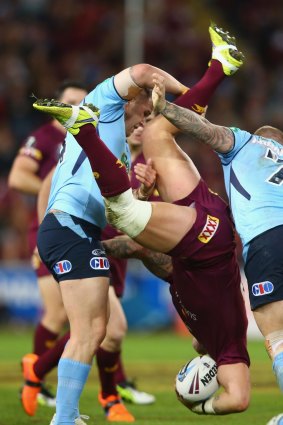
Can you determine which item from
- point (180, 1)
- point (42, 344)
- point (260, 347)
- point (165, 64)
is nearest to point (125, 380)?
point (42, 344)

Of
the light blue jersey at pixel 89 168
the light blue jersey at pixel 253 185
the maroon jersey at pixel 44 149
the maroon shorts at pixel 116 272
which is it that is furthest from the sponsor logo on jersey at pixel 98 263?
the maroon jersey at pixel 44 149

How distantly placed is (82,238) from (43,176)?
129 inches

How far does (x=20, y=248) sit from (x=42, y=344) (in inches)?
283

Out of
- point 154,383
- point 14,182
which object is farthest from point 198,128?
point 154,383

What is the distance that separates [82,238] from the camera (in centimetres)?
618

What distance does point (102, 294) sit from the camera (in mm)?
6020

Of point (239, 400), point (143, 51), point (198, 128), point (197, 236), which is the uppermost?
point (198, 128)

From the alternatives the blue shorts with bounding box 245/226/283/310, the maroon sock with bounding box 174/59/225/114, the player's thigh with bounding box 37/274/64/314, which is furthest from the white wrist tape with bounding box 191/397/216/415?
the player's thigh with bounding box 37/274/64/314

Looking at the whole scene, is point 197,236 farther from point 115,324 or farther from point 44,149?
point 44,149

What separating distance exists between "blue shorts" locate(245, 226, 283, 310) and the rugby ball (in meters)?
0.68

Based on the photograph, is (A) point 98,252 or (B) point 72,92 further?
(B) point 72,92

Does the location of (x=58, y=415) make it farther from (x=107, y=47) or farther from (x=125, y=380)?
(x=107, y=47)

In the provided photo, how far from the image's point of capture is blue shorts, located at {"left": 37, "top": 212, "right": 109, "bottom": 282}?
6.06m

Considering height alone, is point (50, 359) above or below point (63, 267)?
below
